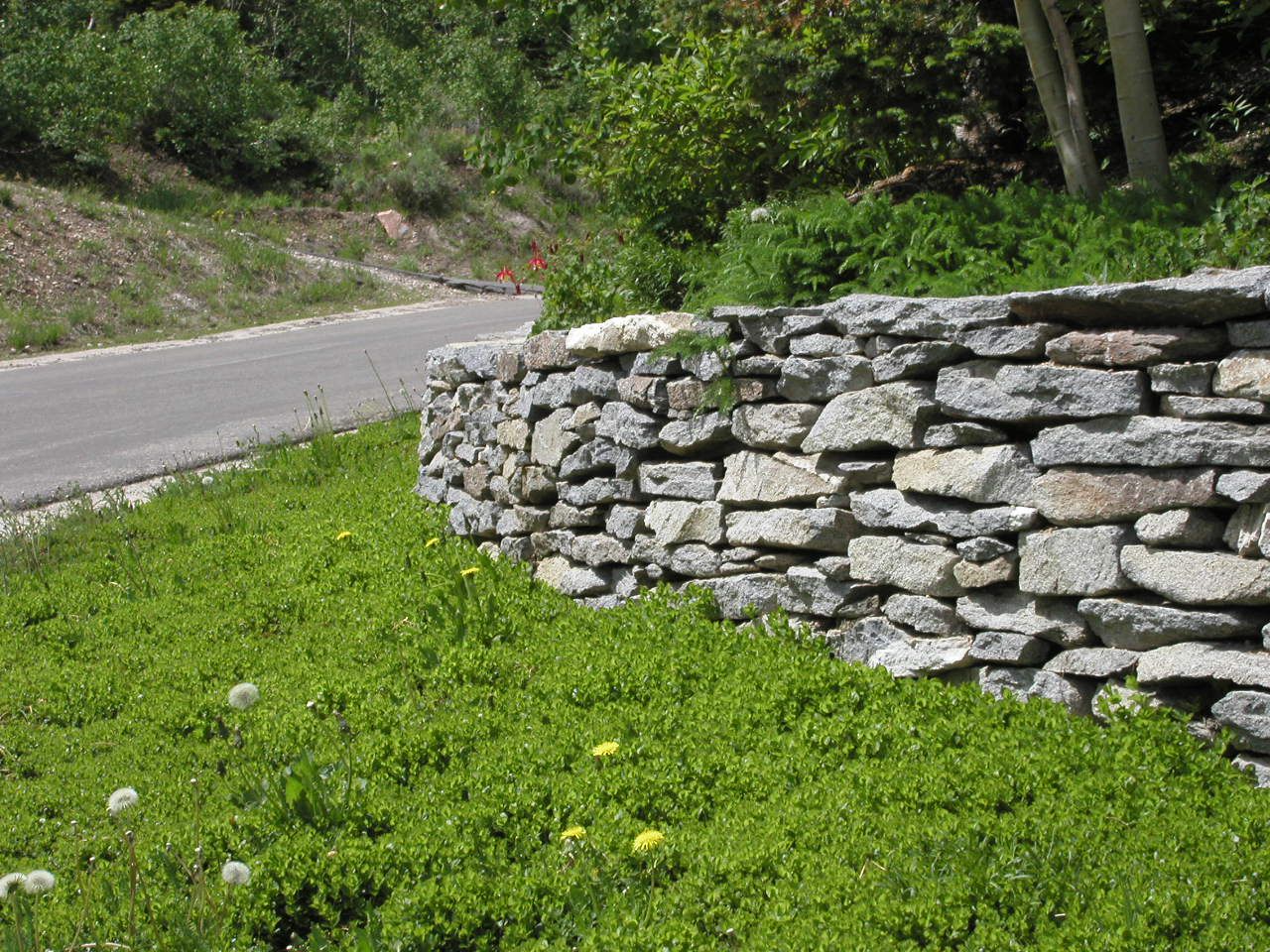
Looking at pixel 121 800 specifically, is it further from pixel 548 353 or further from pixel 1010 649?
pixel 548 353

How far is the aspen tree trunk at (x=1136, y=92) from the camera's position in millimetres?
4914

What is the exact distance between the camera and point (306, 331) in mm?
16234

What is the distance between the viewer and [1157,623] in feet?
12.1

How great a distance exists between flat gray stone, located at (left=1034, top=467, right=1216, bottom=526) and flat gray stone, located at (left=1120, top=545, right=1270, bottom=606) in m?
0.13

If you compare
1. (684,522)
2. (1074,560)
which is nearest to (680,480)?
(684,522)

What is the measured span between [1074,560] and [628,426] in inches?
82.5

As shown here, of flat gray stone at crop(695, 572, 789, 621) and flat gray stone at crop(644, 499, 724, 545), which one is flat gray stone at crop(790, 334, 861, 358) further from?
flat gray stone at crop(695, 572, 789, 621)

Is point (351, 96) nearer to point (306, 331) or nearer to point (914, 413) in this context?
point (306, 331)

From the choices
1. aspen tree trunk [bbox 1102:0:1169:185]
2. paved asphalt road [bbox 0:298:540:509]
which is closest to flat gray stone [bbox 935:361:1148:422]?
aspen tree trunk [bbox 1102:0:1169:185]

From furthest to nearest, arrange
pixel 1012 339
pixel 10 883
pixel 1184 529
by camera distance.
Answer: pixel 1012 339 < pixel 1184 529 < pixel 10 883

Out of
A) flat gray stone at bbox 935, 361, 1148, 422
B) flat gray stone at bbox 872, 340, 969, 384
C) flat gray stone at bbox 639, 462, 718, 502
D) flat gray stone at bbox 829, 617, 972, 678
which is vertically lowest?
flat gray stone at bbox 829, 617, 972, 678

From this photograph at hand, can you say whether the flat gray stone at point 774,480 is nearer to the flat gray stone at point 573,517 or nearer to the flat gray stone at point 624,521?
the flat gray stone at point 624,521

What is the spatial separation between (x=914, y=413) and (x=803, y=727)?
117cm

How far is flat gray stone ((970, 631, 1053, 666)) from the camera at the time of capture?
407 centimetres
